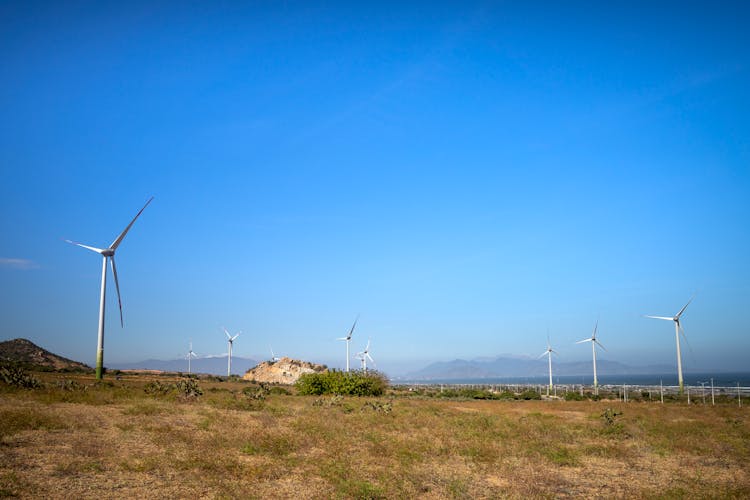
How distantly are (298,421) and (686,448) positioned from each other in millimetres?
18229

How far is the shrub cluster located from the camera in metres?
49.4

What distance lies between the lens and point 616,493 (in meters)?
15.6

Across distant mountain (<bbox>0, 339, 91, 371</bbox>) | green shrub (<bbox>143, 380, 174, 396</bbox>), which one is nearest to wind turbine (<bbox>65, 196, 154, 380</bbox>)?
green shrub (<bbox>143, 380, 174, 396</bbox>)

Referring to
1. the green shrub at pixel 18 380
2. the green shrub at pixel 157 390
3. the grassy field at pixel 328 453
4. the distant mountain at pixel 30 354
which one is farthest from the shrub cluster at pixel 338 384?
the distant mountain at pixel 30 354

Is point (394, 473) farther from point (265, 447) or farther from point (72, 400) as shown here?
point (72, 400)

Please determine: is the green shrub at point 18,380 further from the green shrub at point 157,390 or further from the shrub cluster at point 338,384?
the shrub cluster at point 338,384

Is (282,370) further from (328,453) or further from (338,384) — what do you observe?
(328,453)

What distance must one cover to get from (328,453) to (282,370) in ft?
278

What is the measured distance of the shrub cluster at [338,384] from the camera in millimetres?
49438

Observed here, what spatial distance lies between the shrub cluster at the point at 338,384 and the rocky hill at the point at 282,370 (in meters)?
47.8

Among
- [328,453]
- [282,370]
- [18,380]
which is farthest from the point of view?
[282,370]

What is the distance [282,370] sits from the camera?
10138 centimetres

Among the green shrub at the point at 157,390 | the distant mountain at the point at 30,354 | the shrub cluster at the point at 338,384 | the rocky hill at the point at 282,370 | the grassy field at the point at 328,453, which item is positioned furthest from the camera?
the rocky hill at the point at 282,370

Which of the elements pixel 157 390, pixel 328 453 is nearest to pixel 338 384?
pixel 157 390
